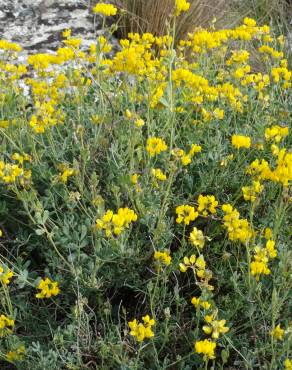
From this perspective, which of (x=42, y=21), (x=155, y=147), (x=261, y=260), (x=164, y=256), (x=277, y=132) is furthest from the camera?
(x=42, y=21)

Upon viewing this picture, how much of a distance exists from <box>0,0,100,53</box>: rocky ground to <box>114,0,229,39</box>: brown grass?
250 millimetres

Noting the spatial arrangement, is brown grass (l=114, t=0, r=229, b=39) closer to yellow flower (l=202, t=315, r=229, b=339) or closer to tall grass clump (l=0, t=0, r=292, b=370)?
tall grass clump (l=0, t=0, r=292, b=370)

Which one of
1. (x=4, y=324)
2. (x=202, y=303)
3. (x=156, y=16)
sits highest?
(x=156, y=16)

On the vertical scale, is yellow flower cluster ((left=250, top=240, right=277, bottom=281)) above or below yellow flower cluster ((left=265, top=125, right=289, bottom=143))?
below

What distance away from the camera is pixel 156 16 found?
4148 mm

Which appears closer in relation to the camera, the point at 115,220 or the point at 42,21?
the point at 115,220

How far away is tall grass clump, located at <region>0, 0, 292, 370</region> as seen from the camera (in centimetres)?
161

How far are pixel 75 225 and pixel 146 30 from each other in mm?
2576

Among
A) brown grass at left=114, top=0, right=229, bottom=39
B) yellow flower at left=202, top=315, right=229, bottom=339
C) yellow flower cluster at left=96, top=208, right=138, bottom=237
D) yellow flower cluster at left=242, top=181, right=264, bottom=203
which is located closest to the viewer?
yellow flower at left=202, top=315, right=229, bottom=339

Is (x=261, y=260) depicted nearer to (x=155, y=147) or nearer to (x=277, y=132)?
(x=155, y=147)

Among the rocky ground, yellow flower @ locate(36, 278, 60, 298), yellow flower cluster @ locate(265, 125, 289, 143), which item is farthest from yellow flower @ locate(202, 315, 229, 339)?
the rocky ground

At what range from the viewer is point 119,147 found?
2.23 meters

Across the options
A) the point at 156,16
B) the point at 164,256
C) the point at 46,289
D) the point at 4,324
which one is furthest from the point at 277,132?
the point at 156,16

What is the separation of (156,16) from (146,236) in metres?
2.59
